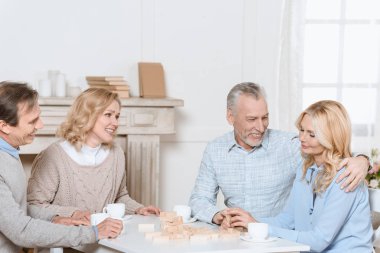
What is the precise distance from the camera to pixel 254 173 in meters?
3.78

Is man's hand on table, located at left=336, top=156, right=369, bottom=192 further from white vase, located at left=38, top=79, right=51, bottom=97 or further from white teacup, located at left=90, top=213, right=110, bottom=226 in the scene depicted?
white vase, located at left=38, top=79, right=51, bottom=97

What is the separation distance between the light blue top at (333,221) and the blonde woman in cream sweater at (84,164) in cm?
89

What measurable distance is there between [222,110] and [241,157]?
1.97 metres

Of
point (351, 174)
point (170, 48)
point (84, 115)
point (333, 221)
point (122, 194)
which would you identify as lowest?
point (122, 194)

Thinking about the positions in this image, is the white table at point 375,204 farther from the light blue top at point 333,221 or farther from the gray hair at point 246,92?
the gray hair at point 246,92

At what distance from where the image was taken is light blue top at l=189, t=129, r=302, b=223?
3.78 meters

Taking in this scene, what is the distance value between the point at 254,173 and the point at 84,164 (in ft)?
2.89

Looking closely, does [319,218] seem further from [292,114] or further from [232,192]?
[292,114]

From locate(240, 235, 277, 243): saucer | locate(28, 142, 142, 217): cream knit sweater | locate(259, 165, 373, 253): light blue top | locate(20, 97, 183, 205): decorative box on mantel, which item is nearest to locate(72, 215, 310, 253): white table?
locate(240, 235, 277, 243): saucer

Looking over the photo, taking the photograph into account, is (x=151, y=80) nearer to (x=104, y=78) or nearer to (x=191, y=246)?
(x=104, y=78)

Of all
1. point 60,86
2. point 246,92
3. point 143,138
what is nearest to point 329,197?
point 246,92

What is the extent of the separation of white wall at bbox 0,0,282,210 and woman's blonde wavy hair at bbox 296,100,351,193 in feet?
8.55

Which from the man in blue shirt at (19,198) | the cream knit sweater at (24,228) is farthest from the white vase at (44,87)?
the cream knit sweater at (24,228)

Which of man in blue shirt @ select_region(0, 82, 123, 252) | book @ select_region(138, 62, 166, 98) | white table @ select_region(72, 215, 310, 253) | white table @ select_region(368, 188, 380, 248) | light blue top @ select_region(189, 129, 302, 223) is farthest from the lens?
book @ select_region(138, 62, 166, 98)
